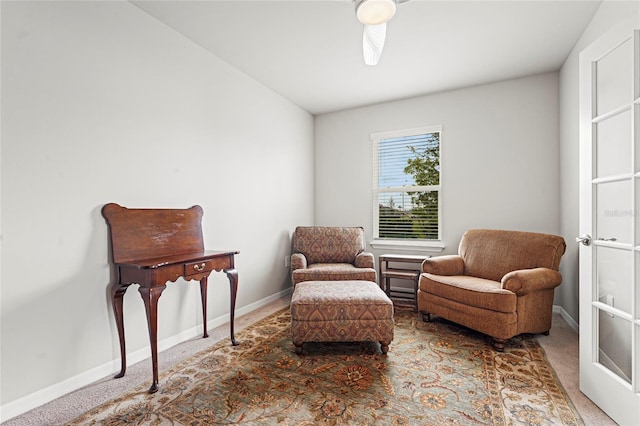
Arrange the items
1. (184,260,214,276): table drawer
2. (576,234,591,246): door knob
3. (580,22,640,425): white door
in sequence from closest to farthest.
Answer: (580,22,640,425): white door, (576,234,591,246): door knob, (184,260,214,276): table drawer

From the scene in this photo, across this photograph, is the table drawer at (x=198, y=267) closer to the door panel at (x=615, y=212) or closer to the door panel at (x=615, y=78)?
the door panel at (x=615, y=212)

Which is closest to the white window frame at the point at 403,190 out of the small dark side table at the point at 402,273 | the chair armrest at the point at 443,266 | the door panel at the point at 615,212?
the small dark side table at the point at 402,273

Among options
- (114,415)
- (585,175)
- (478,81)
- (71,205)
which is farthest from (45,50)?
(478,81)

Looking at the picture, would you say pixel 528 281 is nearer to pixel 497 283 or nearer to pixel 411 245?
pixel 497 283

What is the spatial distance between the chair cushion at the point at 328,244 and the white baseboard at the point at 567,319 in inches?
85.2

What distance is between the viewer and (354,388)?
192cm

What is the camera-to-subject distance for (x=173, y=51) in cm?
263

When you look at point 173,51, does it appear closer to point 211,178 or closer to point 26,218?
point 211,178

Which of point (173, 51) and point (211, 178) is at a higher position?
point (173, 51)

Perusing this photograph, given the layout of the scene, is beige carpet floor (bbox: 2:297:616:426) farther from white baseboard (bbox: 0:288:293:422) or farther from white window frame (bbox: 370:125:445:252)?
white window frame (bbox: 370:125:445:252)

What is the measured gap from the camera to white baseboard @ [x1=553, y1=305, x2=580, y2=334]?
2846 mm

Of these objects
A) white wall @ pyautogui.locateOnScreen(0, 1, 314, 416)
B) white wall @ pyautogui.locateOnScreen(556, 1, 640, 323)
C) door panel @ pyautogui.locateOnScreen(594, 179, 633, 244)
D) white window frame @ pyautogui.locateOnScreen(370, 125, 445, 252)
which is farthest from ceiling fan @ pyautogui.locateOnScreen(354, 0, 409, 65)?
white window frame @ pyautogui.locateOnScreen(370, 125, 445, 252)

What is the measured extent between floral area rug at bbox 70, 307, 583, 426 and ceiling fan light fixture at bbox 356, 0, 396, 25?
2.20 m

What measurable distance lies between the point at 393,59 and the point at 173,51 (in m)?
2.02
